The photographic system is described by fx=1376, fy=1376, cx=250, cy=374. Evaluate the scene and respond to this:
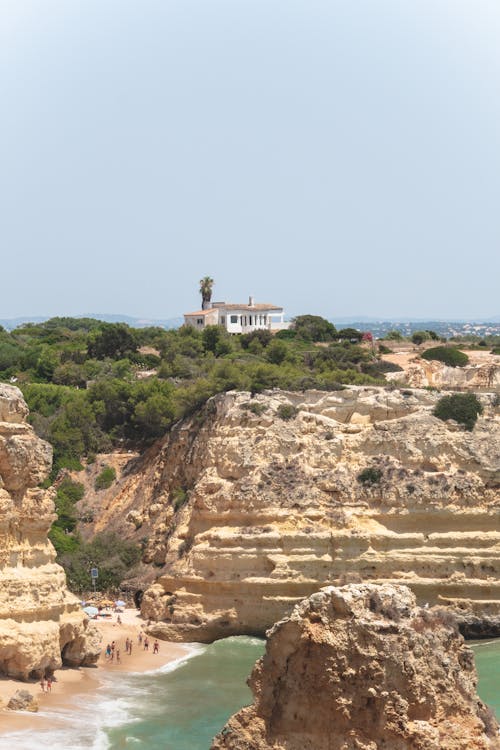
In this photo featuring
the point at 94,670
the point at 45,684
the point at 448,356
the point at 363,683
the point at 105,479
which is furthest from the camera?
the point at 448,356

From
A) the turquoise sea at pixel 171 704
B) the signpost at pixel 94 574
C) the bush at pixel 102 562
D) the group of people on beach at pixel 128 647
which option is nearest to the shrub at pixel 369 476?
the turquoise sea at pixel 171 704

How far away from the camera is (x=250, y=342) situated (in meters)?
74.2

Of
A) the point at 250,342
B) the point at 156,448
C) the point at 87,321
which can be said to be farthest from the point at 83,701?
the point at 87,321

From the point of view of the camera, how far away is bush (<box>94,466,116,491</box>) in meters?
50.3

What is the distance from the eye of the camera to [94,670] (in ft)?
109

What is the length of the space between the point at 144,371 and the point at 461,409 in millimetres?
28649

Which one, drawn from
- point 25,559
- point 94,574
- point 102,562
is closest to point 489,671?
point 25,559

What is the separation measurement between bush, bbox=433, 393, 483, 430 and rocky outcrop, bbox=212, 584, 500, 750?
2471cm

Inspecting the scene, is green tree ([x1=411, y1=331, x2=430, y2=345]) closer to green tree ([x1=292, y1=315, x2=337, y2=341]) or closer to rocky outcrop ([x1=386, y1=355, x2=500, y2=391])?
green tree ([x1=292, y1=315, x2=337, y2=341])

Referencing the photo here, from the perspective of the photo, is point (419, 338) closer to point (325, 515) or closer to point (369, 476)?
point (369, 476)

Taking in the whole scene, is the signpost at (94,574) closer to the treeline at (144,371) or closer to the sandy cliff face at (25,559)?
the treeline at (144,371)

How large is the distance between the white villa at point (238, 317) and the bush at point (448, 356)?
2005 cm

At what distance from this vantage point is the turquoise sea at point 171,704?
27.1 metres

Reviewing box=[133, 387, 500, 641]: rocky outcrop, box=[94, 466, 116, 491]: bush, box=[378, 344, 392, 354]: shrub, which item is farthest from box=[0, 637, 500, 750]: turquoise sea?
box=[378, 344, 392, 354]: shrub
